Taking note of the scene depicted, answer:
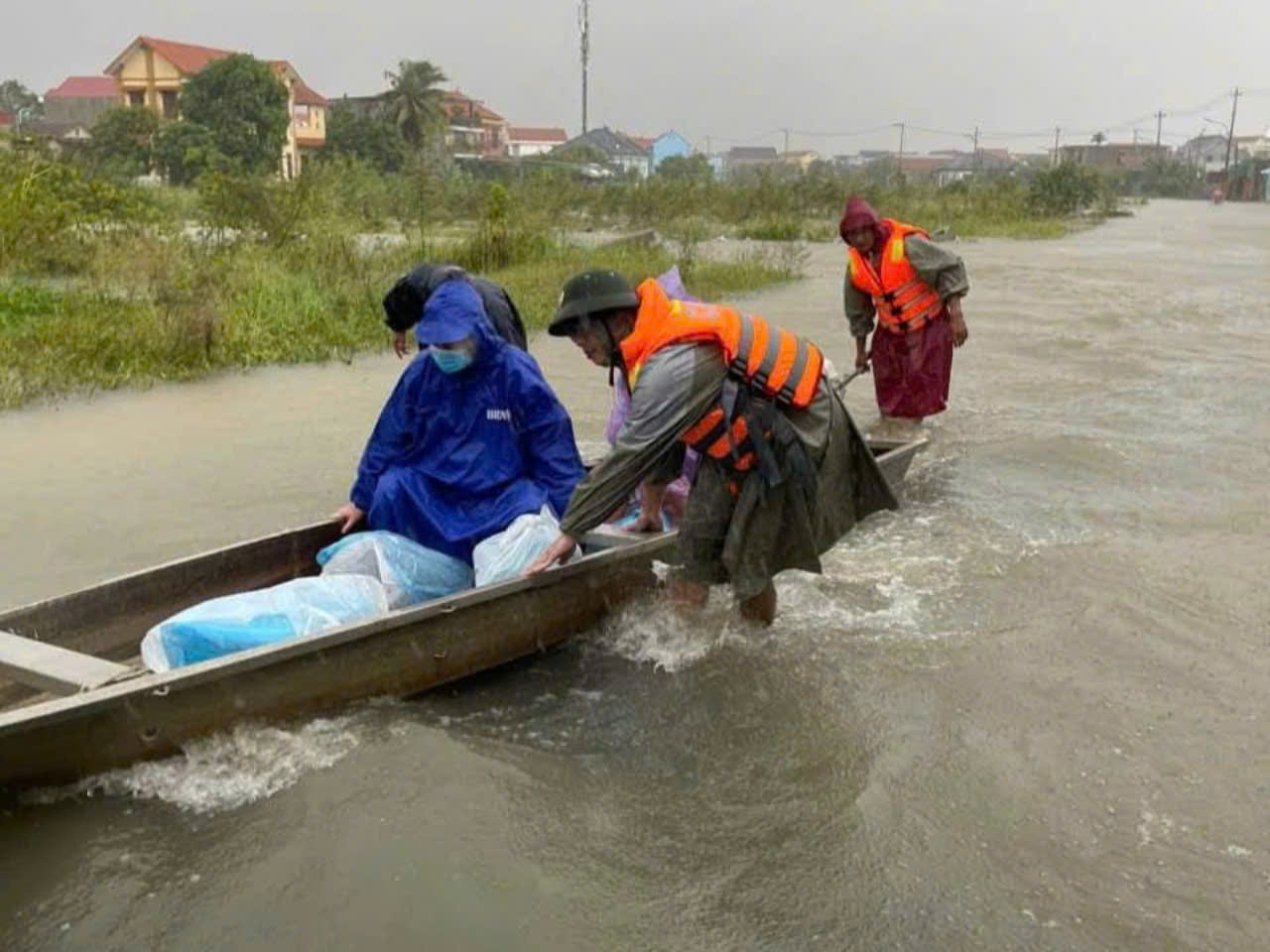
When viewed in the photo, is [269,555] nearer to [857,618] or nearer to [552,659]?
[552,659]

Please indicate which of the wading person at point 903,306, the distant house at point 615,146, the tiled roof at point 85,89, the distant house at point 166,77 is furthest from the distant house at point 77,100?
the wading person at point 903,306

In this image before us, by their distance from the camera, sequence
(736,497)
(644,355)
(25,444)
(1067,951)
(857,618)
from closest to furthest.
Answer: (1067,951) → (644,355) → (736,497) → (857,618) → (25,444)

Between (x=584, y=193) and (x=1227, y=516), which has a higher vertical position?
(x=584, y=193)

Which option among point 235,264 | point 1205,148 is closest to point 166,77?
point 235,264

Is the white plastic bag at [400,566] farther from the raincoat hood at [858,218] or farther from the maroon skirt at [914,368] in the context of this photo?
the maroon skirt at [914,368]

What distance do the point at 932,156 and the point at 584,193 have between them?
8764 cm

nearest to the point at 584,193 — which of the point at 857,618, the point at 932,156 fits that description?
the point at 857,618

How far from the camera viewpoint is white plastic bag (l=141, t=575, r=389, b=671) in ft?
10.9

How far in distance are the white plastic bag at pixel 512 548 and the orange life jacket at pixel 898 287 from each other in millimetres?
2755

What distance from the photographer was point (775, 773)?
3.55 meters

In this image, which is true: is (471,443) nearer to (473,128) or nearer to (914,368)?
(914,368)

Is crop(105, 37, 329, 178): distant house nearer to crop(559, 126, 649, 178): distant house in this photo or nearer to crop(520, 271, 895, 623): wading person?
crop(559, 126, 649, 178): distant house

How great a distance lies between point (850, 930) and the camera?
2.83 meters

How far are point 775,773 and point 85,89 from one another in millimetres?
72372
